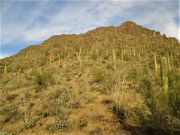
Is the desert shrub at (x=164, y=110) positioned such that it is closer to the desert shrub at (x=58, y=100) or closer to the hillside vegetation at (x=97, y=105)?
the hillside vegetation at (x=97, y=105)

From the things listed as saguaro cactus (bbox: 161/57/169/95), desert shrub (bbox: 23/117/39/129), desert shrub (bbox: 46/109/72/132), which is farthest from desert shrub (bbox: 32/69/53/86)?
saguaro cactus (bbox: 161/57/169/95)

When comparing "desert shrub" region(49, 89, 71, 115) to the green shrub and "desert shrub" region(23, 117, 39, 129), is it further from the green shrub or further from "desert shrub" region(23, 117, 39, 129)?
the green shrub

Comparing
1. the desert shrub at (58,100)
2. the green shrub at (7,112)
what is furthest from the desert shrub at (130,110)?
the green shrub at (7,112)

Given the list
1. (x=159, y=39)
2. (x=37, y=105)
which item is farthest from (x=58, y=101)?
(x=159, y=39)

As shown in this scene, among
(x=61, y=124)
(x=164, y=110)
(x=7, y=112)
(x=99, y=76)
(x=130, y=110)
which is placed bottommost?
(x=61, y=124)

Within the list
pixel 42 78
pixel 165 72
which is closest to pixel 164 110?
pixel 165 72

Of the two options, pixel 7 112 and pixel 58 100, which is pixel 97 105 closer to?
pixel 58 100

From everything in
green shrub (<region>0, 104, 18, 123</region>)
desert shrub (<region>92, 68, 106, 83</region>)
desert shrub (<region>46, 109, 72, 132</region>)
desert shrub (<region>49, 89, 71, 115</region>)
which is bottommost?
desert shrub (<region>46, 109, 72, 132</region>)

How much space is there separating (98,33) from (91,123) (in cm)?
3249

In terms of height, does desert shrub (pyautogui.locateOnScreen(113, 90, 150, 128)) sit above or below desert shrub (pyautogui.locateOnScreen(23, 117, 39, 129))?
above

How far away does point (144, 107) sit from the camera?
28.3 ft

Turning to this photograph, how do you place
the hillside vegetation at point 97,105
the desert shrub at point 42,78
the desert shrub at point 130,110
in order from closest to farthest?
the hillside vegetation at point 97,105
the desert shrub at point 130,110
the desert shrub at point 42,78

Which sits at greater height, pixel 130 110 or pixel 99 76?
pixel 99 76

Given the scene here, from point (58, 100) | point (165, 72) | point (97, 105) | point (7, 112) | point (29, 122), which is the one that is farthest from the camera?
point (58, 100)
